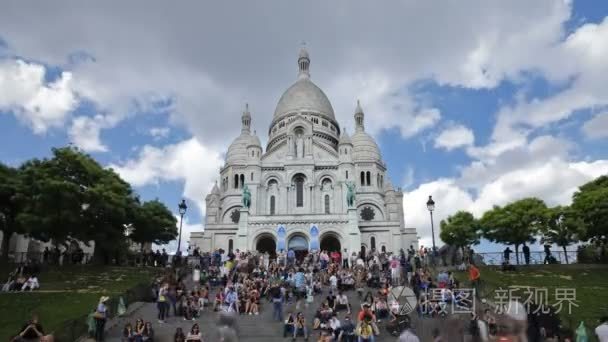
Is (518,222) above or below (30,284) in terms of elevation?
above

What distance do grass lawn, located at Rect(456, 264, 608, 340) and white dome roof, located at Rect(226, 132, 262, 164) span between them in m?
37.1

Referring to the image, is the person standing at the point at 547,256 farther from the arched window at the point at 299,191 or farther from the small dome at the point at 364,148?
the small dome at the point at 364,148

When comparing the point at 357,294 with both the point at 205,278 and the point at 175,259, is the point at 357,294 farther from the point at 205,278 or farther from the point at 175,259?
the point at 175,259

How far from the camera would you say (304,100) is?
7362 centimetres

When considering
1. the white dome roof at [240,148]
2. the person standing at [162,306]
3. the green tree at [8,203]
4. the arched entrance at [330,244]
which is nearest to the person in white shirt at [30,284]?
the person standing at [162,306]

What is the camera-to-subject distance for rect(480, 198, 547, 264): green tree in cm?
3462

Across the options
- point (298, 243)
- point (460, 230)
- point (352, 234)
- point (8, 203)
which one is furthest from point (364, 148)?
point (8, 203)

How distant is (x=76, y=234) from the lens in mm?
32000

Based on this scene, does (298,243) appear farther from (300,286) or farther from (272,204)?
(300,286)

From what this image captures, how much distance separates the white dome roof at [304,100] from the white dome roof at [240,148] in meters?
9.57

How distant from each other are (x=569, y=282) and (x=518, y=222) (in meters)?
10.2

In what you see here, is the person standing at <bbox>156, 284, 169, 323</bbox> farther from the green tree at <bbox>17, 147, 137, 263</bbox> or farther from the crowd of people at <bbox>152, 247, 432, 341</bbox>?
the green tree at <bbox>17, 147, 137, 263</bbox>

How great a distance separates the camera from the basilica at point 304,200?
4834 cm

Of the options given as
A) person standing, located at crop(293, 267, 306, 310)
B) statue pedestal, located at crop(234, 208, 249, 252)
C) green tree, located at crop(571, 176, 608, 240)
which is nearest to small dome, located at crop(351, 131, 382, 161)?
statue pedestal, located at crop(234, 208, 249, 252)
